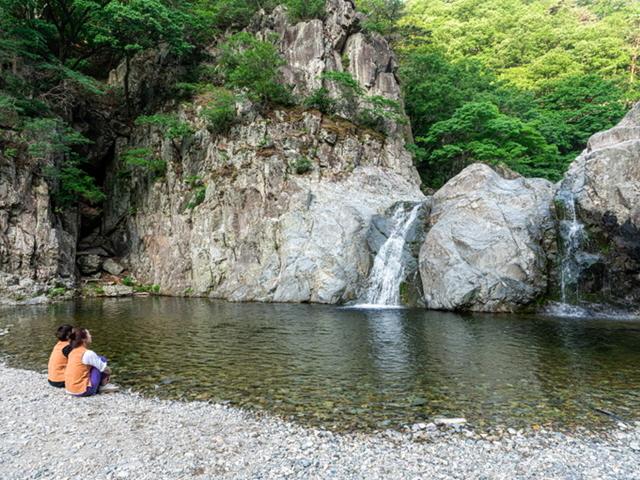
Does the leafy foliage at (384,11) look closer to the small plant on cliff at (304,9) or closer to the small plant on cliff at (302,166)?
the small plant on cliff at (304,9)

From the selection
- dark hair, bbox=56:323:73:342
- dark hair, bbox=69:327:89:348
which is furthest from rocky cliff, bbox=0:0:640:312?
dark hair, bbox=69:327:89:348

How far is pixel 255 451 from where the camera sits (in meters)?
5.75

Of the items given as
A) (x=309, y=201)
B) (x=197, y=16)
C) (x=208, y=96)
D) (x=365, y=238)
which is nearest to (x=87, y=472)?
(x=365, y=238)

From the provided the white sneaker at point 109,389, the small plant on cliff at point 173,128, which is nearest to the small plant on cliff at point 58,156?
the small plant on cliff at point 173,128

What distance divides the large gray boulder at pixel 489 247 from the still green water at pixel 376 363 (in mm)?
1686

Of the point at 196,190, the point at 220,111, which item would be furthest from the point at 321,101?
the point at 196,190

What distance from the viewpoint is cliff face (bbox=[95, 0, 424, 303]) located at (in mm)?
25734

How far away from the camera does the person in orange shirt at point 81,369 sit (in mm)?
8031

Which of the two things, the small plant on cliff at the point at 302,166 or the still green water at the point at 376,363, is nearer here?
the still green water at the point at 376,363

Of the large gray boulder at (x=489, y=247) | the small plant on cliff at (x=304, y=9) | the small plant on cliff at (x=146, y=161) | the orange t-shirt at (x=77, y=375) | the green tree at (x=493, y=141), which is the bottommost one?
the orange t-shirt at (x=77, y=375)

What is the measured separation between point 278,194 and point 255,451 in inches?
953

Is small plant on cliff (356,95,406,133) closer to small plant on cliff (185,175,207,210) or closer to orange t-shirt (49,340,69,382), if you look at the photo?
small plant on cliff (185,175,207,210)

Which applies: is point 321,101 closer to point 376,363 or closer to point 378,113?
point 378,113

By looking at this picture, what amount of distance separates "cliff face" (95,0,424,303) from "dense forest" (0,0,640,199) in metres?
2.11
